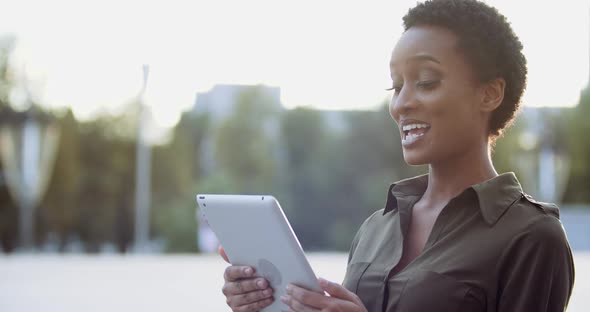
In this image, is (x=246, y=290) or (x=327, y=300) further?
(x=246, y=290)

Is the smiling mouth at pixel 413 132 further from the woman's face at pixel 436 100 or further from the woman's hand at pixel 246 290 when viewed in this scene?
the woman's hand at pixel 246 290

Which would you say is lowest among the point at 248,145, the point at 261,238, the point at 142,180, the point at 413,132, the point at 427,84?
the point at 142,180

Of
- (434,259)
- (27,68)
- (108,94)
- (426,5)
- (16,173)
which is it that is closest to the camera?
(434,259)

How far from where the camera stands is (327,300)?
1572 millimetres

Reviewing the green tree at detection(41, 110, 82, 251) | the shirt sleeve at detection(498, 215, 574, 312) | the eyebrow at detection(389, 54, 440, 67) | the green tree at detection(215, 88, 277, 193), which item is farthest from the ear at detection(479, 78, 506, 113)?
the green tree at detection(215, 88, 277, 193)

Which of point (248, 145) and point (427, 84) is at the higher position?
point (427, 84)

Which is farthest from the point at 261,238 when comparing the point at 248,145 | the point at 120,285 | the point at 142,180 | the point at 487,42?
the point at 248,145

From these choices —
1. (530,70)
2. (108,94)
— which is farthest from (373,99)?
(530,70)

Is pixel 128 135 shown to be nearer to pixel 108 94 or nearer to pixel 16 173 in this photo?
pixel 108 94

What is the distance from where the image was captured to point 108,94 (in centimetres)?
2636

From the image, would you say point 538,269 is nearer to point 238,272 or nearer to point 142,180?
point 238,272

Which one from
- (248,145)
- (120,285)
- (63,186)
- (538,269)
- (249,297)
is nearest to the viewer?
(538,269)

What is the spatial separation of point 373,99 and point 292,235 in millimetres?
27363

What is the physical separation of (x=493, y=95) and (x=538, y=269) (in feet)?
1.26
